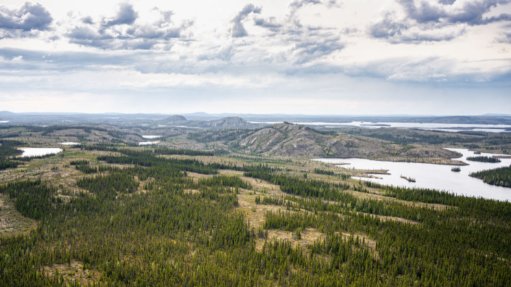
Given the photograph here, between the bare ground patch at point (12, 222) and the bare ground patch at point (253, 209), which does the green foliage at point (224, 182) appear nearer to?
the bare ground patch at point (253, 209)

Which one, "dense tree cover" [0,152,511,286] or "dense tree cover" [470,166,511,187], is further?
"dense tree cover" [470,166,511,187]

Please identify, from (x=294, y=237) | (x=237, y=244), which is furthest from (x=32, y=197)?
(x=294, y=237)

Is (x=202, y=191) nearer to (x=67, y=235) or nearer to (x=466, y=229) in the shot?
(x=67, y=235)

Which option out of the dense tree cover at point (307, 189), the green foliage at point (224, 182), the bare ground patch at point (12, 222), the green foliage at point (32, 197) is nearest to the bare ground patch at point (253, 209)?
the green foliage at point (224, 182)

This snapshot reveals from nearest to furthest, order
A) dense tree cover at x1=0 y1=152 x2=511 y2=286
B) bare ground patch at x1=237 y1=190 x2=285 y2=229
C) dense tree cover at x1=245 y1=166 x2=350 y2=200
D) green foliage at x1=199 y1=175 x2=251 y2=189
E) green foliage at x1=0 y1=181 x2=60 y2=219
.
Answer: dense tree cover at x1=0 y1=152 x2=511 y2=286, bare ground patch at x1=237 y1=190 x2=285 y2=229, green foliage at x1=0 y1=181 x2=60 y2=219, dense tree cover at x1=245 y1=166 x2=350 y2=200, green foliage at x1=199 y1=175 x2=251 y2=189

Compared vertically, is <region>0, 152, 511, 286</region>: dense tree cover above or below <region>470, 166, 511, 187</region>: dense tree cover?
above

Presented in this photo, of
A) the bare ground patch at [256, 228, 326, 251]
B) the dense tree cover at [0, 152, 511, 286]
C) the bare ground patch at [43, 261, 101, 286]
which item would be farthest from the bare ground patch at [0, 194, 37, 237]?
the bare ground patch at [256, 228, 326, 251]

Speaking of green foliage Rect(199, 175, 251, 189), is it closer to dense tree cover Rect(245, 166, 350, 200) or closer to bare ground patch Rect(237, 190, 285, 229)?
dense tree cover Rect(245, 166, 350, 200)

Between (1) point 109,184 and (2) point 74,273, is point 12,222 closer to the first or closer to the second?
(2) point 74,273
